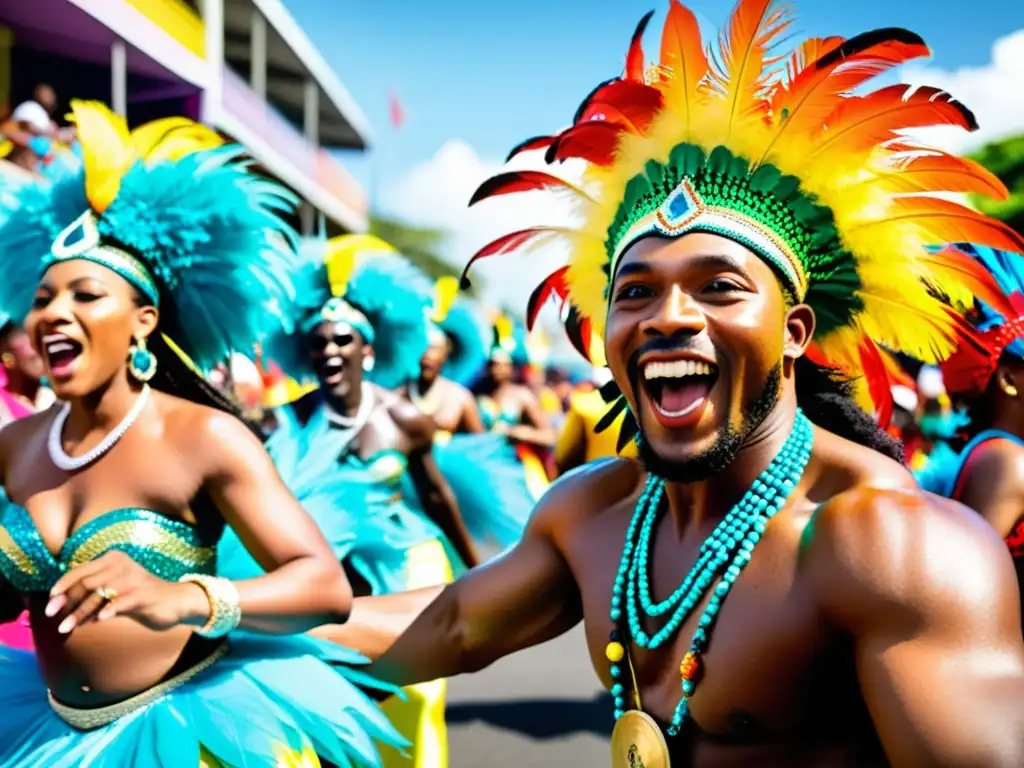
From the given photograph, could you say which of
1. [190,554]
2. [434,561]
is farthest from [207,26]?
[190,554]

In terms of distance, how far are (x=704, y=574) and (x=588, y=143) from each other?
2.90 feet

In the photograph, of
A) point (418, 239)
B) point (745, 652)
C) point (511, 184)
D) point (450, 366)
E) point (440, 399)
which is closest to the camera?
point (745, 652)

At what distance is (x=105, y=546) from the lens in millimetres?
2523

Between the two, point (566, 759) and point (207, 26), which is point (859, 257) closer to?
point (566, 759)

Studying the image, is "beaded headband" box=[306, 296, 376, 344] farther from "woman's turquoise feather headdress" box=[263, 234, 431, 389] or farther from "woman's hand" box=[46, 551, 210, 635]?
"woman's hand" box=[46, 551, 210, 635]

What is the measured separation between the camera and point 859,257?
2.05m

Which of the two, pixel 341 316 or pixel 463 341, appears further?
pixel 463 341

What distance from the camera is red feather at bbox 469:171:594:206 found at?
231 centimetres

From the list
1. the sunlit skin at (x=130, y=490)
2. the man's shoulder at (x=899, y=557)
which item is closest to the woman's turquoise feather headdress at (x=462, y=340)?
the sunlit skin at (x=130, y=490)

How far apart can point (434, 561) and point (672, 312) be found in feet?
10.4

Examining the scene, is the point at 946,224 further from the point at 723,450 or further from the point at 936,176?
the point at 723,450

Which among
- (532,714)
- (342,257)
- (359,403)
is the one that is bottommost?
(532,714)

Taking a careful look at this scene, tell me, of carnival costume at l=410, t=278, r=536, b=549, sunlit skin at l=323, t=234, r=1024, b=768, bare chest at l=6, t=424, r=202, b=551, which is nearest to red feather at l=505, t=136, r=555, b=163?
sunlit skin at l=323, t=234, r=1024, b=768

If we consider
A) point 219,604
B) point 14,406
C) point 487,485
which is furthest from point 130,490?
point 487,485
